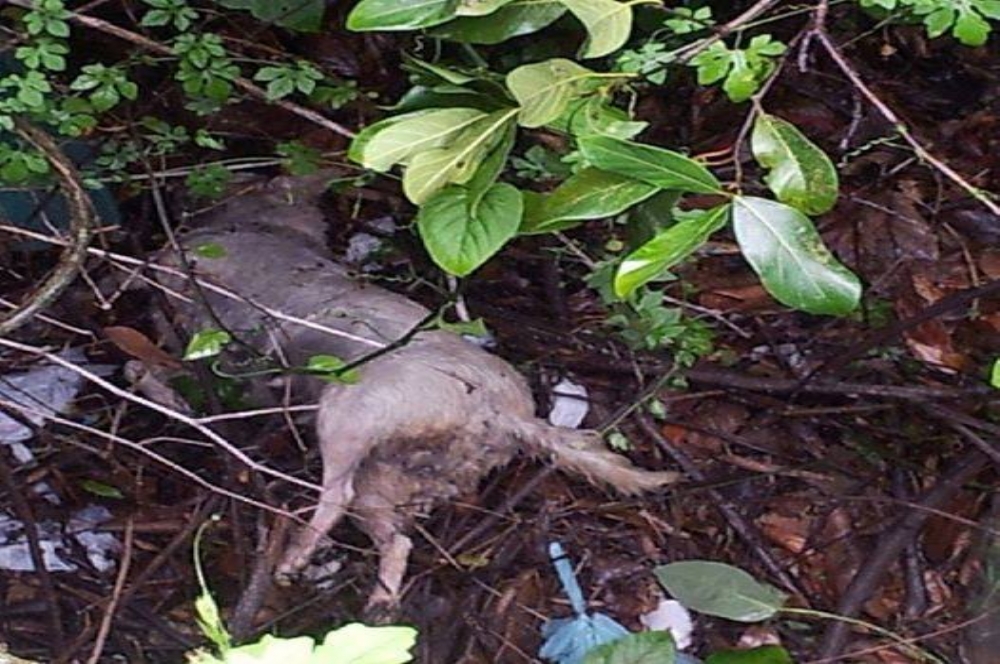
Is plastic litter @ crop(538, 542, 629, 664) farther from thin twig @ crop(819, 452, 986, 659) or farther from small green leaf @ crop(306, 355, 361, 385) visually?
small green leaf @ crop(306, 355, 361, 385)

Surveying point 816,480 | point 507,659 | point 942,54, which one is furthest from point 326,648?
point 942,54

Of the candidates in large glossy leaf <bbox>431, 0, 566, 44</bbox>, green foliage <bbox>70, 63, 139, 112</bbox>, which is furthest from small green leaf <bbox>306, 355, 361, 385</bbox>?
large glossy leaf <bbox>431, 0, 566, 44</bbox>

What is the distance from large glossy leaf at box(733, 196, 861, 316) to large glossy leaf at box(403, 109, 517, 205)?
0.71 ft

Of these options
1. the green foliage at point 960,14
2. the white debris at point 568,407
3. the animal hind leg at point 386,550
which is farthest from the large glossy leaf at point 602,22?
the white debris at point 568,407

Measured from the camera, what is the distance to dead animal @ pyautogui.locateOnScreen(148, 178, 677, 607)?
5.60 feet

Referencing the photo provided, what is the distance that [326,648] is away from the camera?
1.81 feet

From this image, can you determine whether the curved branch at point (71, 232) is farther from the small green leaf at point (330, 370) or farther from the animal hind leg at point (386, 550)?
the animal hind leg at point (386, 550)

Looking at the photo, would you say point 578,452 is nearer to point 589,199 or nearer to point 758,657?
point 758,657

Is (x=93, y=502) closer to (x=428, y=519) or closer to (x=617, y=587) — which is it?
(x=428, y=519)

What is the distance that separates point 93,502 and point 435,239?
1111mm

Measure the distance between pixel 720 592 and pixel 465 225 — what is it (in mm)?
765

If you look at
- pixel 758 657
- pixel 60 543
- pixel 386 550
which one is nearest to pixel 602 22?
pixel 758 657

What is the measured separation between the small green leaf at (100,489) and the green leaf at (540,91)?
3.73 feet

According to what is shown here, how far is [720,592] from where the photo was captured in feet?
5.27
